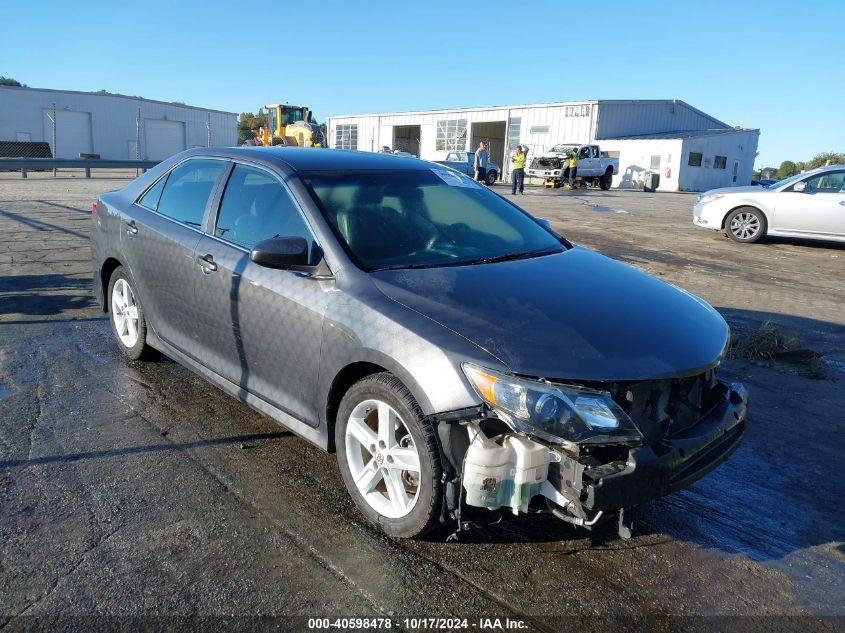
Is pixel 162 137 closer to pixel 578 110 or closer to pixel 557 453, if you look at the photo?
pixel 578 110

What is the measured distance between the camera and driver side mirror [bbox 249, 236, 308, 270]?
331 centimetres

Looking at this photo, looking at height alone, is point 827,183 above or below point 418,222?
above

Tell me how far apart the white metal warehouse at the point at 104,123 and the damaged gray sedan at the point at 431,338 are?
37693mm

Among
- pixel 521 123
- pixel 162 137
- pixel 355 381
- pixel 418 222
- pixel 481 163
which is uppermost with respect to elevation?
pixel 521 123

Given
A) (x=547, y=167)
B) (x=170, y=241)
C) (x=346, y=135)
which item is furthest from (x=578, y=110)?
(x=170, y=241)

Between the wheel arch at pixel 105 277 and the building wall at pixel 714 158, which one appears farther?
the building wall at pixel 714 158

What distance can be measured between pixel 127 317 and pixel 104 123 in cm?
4610

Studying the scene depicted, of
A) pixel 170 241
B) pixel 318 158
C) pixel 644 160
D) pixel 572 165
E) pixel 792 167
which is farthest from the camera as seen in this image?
pixel 792 167

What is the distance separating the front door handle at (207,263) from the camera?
13.2 feet

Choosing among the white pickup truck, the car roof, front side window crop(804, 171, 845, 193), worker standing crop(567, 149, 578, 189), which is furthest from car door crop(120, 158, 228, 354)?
the white pickup truck

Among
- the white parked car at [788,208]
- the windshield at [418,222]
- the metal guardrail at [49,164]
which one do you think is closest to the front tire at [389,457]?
the windshield at [418,222]

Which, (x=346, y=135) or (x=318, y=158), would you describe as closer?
(x=318, y=158)

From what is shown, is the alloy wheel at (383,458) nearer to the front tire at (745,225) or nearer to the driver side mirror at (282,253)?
the driver side mirror at (282,253)

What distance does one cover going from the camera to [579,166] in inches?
1318
